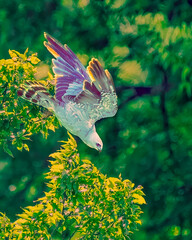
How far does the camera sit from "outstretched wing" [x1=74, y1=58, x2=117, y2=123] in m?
2.64

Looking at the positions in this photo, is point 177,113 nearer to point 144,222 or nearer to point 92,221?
point 144,222

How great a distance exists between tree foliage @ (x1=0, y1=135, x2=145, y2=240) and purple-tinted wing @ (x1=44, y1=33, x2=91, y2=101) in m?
0.29

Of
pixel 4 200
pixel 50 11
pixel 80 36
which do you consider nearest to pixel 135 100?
pixel 80 36

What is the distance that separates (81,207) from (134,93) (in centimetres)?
171

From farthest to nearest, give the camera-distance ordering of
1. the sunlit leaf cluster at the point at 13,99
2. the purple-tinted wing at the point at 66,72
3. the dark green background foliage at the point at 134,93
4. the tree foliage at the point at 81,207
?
the dark green background foliage at the point at 134,93
the purple-tinted wing at the point at 66,72
the sunlit leaf cluster at the point at 13,99
the tree foliage at the point at 81,207

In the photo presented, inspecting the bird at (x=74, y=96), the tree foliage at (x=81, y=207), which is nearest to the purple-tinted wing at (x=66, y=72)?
the bird at (x=74, y=96)

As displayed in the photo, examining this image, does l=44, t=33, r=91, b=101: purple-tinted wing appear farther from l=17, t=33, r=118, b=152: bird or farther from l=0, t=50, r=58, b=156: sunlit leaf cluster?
l=0, t=50, r=58, b=156: sunlit leaf cluster

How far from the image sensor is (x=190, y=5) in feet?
13.7

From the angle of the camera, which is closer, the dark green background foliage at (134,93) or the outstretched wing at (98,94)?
the outstretched wing at (98,94)

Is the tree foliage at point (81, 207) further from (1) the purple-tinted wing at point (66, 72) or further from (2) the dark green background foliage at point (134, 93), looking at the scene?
(2) the dark green background foliage at point (134, 93)

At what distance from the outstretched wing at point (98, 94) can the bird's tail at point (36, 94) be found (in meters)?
0.14

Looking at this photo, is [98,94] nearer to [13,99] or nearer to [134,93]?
[13,99]

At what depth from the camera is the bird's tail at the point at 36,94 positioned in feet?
8.66

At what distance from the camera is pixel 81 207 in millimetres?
2660
